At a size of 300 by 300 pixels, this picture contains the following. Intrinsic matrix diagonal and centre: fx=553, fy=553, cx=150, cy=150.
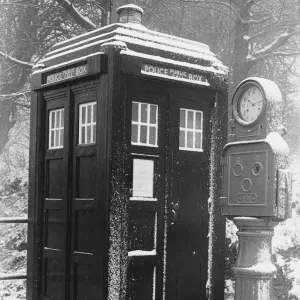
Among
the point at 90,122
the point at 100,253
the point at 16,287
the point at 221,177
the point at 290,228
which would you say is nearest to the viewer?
the point at 100,253

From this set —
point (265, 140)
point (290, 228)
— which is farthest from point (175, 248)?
point (290, 228)

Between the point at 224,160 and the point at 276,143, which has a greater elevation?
the point at 276,143

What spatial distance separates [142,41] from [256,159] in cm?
145

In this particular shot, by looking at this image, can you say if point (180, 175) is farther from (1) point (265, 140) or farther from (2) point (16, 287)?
(2) point (16, 287)

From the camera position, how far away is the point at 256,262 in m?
4.72

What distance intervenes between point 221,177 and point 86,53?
5.71ft

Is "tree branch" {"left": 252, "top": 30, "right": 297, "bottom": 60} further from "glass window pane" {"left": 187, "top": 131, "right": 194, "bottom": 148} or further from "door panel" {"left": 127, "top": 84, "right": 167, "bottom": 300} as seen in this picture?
"door panel" {"left": 127, "top": 84, "right": 167, "bottom": 300}

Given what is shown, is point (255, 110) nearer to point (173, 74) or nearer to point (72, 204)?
point (173, 74)

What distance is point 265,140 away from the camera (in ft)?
15.2

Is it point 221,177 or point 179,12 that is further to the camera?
point 179,12

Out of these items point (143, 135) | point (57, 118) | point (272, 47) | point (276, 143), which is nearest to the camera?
point (276, 143)

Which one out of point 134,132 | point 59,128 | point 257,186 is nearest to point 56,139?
point 59,128

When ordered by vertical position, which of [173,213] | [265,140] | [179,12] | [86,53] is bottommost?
[173,213]

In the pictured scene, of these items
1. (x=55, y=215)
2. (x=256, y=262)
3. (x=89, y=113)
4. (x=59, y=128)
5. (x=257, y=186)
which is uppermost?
(x=89, y=113)
